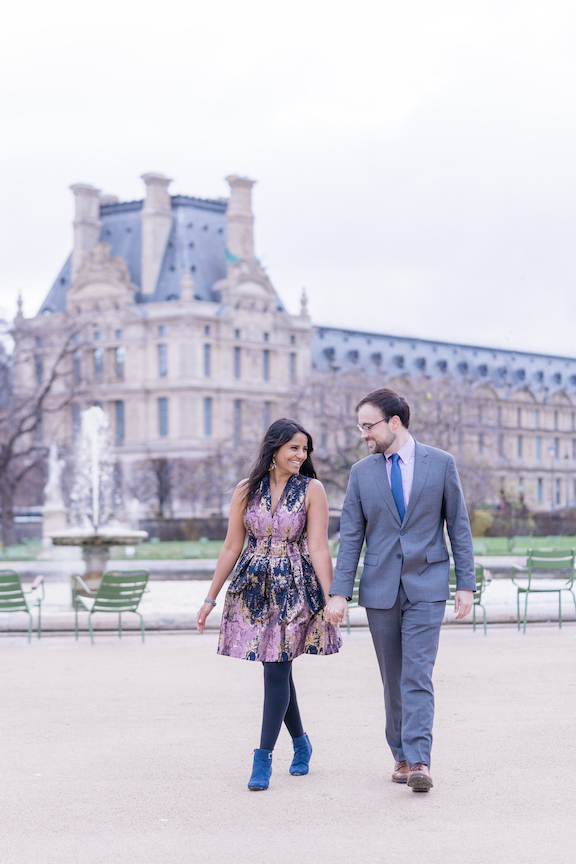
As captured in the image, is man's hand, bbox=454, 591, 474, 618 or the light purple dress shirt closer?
man's hand, bbox=454, 591, 474, 618

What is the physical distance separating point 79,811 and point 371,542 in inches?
74.5

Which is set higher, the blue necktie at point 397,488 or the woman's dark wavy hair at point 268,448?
the woman's dark wavy hair at point 268,448

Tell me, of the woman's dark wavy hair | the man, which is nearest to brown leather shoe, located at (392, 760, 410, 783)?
the man

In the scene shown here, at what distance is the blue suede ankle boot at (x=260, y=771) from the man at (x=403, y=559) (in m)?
0.63

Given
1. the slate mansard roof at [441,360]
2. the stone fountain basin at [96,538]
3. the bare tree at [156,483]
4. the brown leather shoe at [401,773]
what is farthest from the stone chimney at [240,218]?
the brown leather shoe at [401,773]

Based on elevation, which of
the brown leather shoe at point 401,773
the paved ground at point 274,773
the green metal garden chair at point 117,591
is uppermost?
the green metal garden chair at point 117,591

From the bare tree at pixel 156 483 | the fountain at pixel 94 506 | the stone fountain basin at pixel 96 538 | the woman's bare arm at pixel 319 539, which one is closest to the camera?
the woman's bare arm at pixel 319 539

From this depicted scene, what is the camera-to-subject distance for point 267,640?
6.37m

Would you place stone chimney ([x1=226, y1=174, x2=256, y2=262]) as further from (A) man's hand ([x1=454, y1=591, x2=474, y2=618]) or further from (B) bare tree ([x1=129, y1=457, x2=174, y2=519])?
(A) man's hand ([x1=454, y1=591, x2=474, y2=618])

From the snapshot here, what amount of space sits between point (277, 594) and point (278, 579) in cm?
7

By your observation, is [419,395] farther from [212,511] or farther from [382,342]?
[382,342]

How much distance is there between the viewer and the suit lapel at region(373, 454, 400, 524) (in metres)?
6.40

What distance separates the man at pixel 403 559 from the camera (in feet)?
20.5

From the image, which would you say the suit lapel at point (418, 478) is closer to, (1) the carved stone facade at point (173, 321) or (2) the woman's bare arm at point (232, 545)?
(2) the woman's bare arm at point (232, 545)
